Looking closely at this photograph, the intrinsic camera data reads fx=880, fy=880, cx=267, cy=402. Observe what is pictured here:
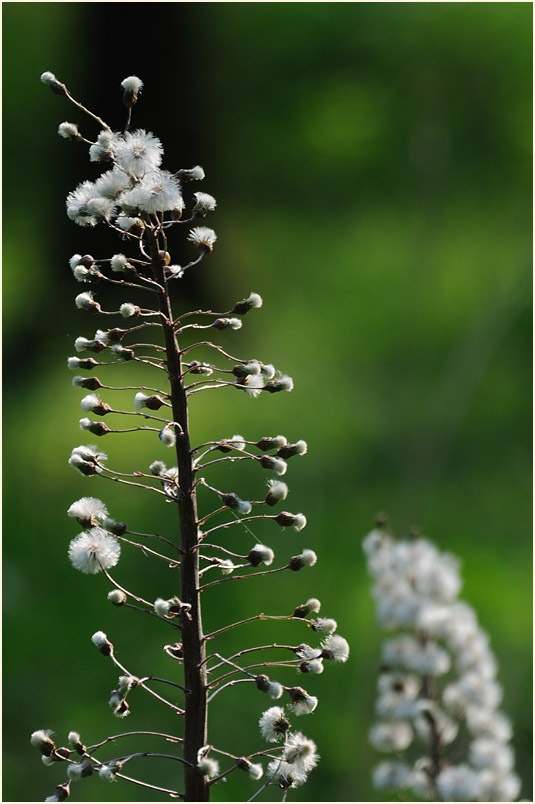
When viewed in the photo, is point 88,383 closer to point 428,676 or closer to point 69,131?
point 69,131

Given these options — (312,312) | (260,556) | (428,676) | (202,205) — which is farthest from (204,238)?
→ (312,312)

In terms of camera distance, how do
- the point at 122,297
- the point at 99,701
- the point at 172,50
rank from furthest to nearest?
the point at 172,50 → the point at 122,297 → the point at 99,701

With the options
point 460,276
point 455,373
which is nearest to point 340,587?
point 455,373

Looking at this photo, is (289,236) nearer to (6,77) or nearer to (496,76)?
(496,76)

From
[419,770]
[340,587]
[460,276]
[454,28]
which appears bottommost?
[419,770]

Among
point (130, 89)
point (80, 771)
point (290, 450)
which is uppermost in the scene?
point (130, 89)

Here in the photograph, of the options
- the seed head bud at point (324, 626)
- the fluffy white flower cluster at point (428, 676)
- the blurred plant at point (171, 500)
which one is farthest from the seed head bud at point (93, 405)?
the fluffy white flower cluster at point (428, 676)

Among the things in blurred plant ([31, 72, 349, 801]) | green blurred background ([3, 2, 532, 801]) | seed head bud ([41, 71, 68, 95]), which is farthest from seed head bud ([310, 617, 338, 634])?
green blurred background ([3, 2, 532, 801])
